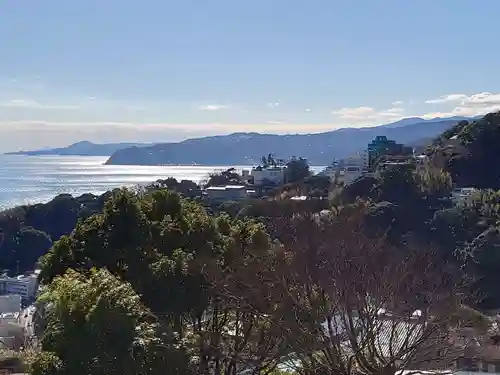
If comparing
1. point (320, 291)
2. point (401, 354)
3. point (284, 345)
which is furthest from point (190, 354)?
point (401, 354)

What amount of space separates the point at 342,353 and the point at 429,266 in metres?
1.77

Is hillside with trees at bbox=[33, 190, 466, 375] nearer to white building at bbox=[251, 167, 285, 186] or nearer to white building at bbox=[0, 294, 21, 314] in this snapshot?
white building at bbox=[0, 294, 21, 314]

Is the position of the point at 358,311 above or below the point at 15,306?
above

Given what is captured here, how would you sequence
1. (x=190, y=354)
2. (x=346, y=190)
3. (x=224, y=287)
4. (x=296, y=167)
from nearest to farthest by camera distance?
1. (x=190, y=354)
2. (x=224, y=287)
3. (x=346, y=190)
4. (x=296, y=167)

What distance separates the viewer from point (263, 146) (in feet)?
363

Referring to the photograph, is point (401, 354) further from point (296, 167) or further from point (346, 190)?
point (296, 167)

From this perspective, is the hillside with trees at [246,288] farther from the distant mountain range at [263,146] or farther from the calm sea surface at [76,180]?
the distant mountain range at [263,146]

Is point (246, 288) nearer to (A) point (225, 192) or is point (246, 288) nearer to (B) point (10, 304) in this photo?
(B) point (10, 304)

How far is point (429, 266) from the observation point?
800 centimetres

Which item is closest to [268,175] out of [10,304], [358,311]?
[10,304]

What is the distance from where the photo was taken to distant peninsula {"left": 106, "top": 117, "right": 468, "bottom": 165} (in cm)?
10750

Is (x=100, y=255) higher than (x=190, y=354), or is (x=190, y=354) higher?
(x=100, y=255)

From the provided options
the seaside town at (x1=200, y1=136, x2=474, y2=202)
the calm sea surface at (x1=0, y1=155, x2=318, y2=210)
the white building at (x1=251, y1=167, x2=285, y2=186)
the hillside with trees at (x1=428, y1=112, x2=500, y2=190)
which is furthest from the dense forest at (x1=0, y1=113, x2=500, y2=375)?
the calm sea surface at (x1=0, y1=155, x2=318, y2=210)

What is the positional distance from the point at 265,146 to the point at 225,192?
248 feet
